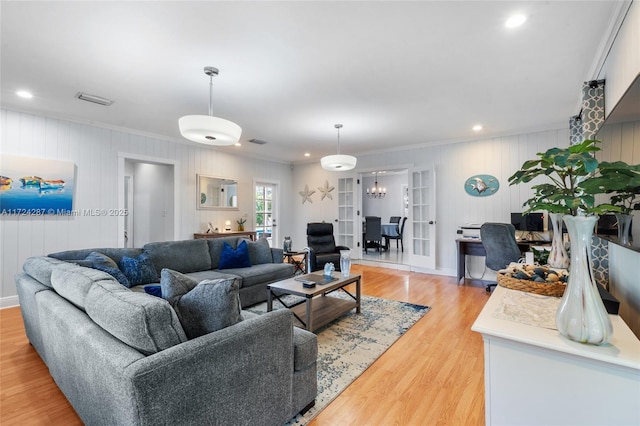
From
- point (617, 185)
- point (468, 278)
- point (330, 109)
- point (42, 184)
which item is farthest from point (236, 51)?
point (468, 278)

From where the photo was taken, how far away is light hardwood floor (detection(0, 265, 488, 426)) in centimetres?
174

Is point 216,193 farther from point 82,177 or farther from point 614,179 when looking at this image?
point 614,179

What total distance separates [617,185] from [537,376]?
2.46 ft

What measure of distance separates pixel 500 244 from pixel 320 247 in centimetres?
278

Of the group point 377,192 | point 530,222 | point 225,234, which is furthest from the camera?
point 377,192

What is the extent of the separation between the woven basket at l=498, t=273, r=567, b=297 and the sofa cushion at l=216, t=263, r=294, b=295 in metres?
2.67

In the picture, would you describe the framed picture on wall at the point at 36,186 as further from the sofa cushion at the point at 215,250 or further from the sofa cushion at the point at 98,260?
the sofa cushion at the point at 215,250

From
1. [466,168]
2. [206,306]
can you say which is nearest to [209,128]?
[206,306]

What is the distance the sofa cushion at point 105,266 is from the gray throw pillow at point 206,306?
142 centimetres

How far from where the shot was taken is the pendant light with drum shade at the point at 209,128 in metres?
2.54

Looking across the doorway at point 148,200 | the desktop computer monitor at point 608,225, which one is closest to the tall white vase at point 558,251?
the desktop computer monitor at point 608,225

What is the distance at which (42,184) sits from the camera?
3.85 metres

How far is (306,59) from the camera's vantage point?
8.43 feet

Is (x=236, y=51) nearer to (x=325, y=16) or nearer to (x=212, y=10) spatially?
(x=212, y=10)
